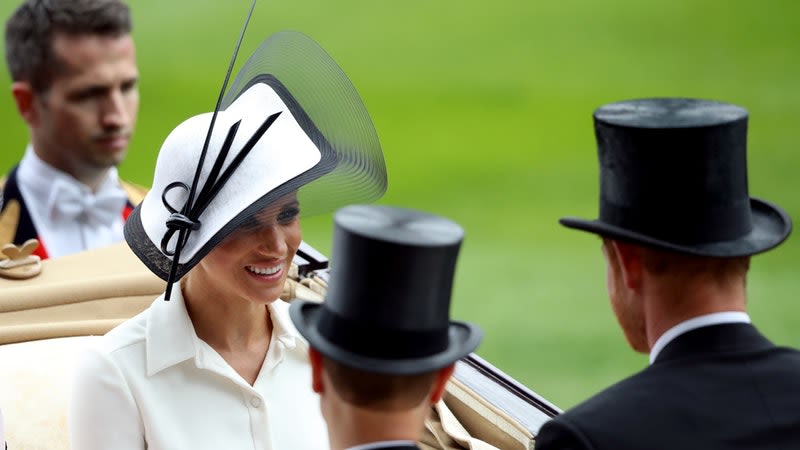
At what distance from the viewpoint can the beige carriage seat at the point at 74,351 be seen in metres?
2.36

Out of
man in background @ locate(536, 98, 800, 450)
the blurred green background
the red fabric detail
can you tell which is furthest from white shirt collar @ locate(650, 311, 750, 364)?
the blurred green background

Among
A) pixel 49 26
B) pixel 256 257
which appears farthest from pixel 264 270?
pixel 49 26

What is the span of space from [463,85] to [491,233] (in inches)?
118

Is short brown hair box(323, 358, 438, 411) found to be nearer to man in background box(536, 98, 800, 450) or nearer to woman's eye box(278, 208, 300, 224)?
man in background box(536, 98, 800, 450)

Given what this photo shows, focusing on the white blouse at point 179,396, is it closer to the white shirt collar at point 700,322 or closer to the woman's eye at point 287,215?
the woman's eye at point 287,215

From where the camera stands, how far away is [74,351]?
2.48 meters

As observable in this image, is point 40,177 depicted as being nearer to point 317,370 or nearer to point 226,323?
point 226,323

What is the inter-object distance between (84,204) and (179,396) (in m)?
1.62

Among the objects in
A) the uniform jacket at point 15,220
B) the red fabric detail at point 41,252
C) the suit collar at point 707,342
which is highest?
the suit collar at point 707,342

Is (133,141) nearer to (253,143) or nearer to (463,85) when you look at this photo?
(463,85)

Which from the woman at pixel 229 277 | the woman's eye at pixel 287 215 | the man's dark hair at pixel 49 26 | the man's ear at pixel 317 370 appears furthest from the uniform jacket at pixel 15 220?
the man's ear at pixel 317 370

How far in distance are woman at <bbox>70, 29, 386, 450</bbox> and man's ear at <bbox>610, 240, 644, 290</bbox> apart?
541mm

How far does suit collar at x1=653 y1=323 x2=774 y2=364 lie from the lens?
169 cm

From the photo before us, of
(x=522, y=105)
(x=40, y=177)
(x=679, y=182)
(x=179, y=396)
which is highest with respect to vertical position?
(x=679, y=182)
